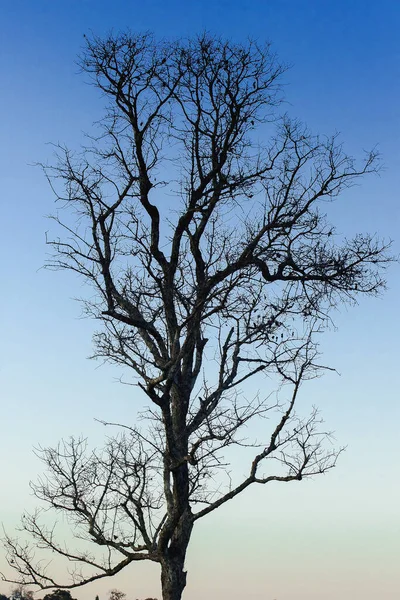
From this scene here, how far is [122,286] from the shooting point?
13.2m

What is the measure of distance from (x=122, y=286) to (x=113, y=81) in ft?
11.0

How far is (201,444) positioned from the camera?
40.4 ft

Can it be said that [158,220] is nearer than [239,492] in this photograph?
No

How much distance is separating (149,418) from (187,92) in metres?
5.30

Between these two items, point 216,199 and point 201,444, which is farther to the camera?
point 216,199

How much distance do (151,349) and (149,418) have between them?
1091mm

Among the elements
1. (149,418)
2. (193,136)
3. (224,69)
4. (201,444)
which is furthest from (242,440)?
(224,69)

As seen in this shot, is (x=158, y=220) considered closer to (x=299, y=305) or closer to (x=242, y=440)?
(x=299, y=305)

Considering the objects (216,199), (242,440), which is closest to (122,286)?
(216,199)

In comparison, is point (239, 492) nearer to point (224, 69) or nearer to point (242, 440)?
point (242, 440)

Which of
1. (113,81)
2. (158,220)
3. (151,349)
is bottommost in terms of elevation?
(151,349)

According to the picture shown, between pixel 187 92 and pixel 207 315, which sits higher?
pixel 187 92

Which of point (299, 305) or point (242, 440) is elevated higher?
point (299, 305)

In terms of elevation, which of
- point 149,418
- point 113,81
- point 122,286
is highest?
point 113,81
